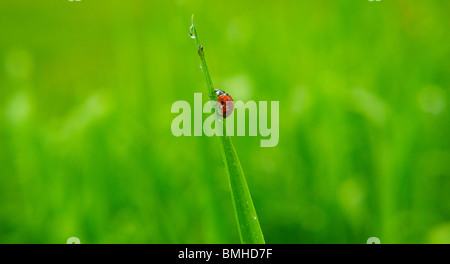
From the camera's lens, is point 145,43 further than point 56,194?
Yes

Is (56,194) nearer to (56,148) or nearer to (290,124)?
(56,148)

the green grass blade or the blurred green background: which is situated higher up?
the blurred green background

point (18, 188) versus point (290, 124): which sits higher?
point (290, 124)

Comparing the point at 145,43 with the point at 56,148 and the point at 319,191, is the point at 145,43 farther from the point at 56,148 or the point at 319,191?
the point at 319,191

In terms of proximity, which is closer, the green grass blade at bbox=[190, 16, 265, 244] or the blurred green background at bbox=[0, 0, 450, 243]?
the green grass blade at bbox=[190, 16, 265, 244]
